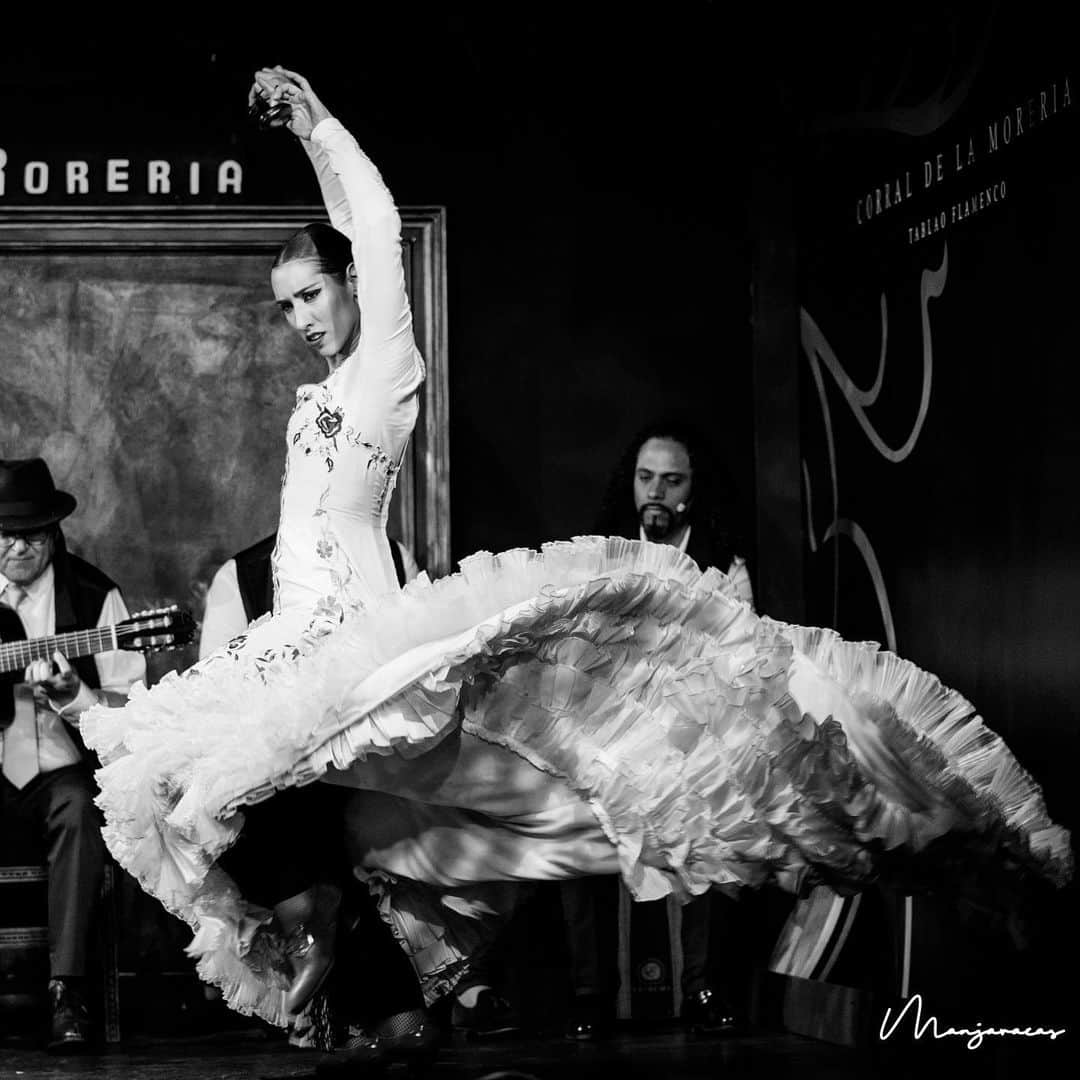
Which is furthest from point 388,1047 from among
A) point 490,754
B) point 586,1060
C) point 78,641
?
point 78,641

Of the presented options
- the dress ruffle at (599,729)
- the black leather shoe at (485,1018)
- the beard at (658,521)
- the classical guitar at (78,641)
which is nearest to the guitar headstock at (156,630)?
the classical guitar at (78,641)

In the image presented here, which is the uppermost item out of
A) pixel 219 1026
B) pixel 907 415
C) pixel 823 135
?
pixel 823 135

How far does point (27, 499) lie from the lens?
486 cm

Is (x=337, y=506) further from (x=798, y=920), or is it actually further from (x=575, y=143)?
(x=575, y=143)

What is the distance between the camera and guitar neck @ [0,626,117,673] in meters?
4.62

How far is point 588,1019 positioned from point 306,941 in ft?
5.76

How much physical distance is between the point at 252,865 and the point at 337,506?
654 millimetres

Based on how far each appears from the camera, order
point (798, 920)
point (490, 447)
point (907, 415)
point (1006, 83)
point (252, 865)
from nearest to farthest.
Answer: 1. point (252, 865)
2. point (1006, 83)
3. point (907, 415)
4. point (798, 920)
5. point (490, 447)

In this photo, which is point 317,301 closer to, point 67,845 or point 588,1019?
point 67,845

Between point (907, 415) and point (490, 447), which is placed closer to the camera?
point (907, 415)

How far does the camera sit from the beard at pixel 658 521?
4.89m

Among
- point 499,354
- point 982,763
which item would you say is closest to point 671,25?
point 499,354

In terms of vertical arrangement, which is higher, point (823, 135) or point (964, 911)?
point (823, 135)

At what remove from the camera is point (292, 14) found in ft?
17.5
